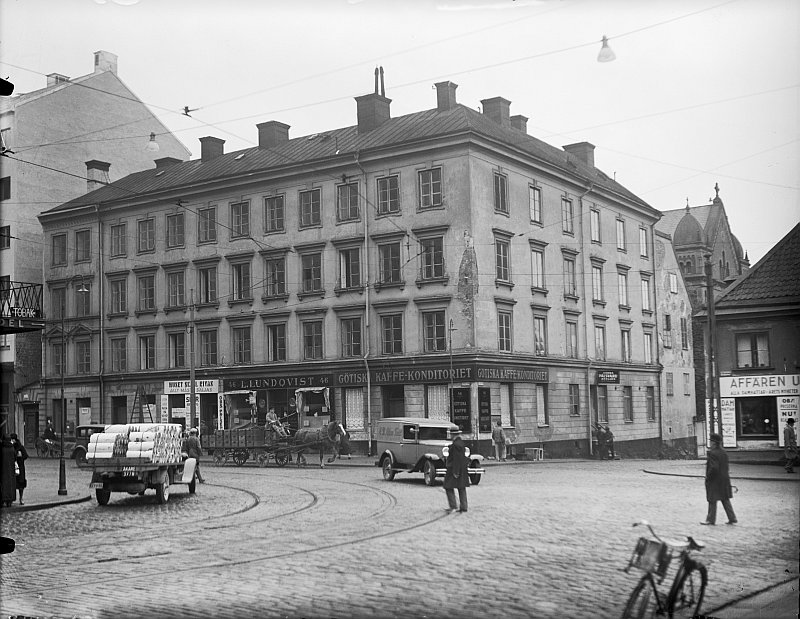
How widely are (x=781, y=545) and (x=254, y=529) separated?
8150 mm

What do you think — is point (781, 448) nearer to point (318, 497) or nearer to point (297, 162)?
point (318, 497)

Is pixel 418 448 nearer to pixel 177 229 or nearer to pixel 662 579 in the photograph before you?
pixel 662 579

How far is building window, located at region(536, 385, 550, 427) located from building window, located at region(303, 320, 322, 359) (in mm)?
9187

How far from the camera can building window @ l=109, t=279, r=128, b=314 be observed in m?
43.0

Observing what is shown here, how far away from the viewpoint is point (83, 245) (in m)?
42.2

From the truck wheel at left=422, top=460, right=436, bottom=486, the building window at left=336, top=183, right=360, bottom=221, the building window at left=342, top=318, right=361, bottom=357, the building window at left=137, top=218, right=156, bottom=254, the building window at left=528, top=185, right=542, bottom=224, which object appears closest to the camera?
the truck wheel at left=422, top=460, right=436, bottom=486

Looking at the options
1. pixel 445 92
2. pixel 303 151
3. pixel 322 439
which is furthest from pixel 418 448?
pixel 303 151

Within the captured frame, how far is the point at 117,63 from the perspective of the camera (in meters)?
12.8

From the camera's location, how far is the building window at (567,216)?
65.0ft

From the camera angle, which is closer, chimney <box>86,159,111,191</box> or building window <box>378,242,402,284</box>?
building window <box>378,242,402,284</box>

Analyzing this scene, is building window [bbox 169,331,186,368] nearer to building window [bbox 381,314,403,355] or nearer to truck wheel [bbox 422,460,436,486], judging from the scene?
building window [bbox 381,314,403,355]

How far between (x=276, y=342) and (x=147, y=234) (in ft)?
24.6

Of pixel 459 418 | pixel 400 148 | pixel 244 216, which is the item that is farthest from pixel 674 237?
pixel 244 216

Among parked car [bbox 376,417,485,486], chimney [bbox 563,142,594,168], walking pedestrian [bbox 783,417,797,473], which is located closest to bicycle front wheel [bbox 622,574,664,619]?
walking pedestrian [bbox 783,417,797,473]
